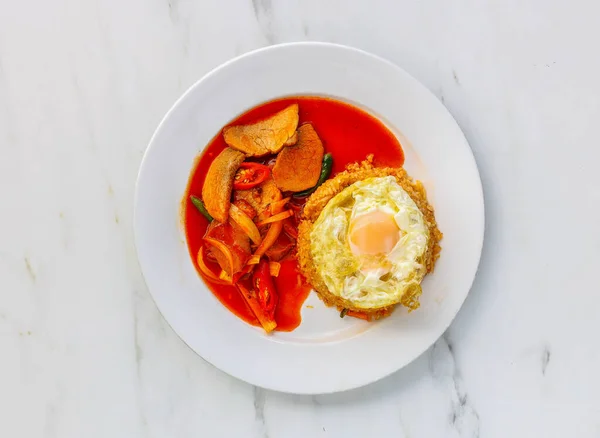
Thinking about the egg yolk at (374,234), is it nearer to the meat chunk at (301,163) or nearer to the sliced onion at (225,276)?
the meat chunk at (301,163)

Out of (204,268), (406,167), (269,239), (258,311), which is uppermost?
(406,167)

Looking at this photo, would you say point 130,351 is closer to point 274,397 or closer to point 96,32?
point 274,397

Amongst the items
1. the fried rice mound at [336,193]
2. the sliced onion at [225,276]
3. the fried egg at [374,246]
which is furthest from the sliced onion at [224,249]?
the fried egg at [374,246]

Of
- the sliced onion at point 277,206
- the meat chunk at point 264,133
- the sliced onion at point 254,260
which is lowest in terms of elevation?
the sliced onion at point 254,260

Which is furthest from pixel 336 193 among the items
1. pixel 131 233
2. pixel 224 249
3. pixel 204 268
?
pixel 131 233

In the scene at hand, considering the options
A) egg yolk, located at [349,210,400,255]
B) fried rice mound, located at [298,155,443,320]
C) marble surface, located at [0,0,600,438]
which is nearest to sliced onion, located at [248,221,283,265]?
fried rice mound, located at [298,155,443,320]

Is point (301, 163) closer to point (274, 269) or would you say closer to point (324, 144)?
point (324, 144)
